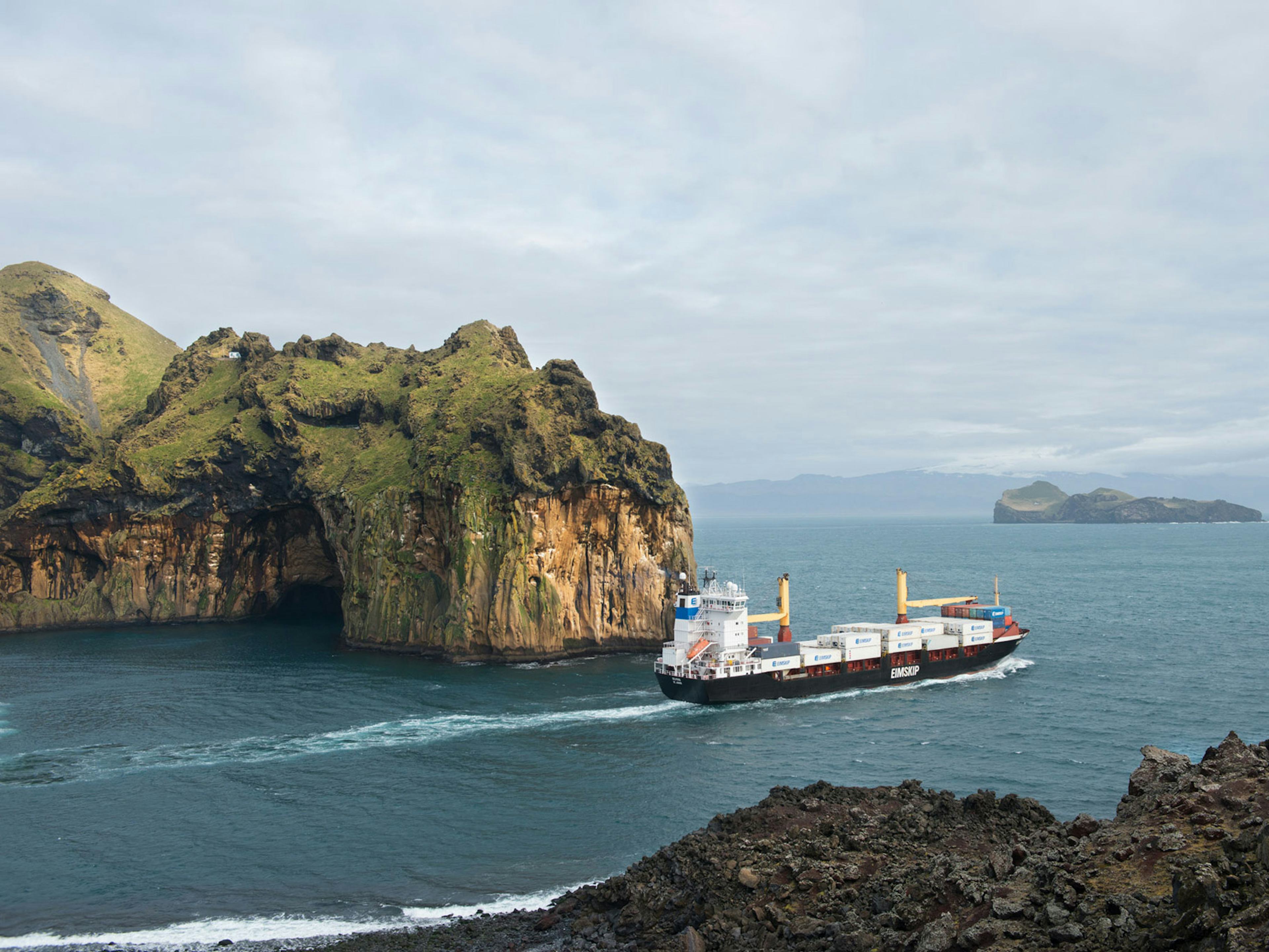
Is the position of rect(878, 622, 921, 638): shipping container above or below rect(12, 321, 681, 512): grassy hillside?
below

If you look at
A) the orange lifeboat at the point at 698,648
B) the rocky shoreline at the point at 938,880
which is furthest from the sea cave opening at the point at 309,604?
the rocky shoreline at the point at 938,880

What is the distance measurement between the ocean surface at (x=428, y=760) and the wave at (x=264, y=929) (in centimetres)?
19

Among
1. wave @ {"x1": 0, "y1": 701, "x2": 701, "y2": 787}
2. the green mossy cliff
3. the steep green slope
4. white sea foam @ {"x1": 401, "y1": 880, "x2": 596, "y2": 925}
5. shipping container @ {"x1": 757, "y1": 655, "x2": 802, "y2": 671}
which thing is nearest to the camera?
white sea foam @ {"x1": 401, "y1": 880, "x2": 596, "y2": 925}

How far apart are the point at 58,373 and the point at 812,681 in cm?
16028

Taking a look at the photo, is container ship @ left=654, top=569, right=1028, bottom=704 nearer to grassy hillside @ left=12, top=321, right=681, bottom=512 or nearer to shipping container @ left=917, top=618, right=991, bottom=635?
shipping container @ left=917, top=618, right=991, bottom=635

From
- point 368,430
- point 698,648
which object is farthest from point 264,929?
point 368,430

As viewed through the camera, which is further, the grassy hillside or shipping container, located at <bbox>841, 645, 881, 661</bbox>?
the grassy hillside

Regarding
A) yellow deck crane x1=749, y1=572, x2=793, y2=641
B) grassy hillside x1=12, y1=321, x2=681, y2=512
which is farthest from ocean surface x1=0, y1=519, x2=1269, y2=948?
grassy hillside x1=12, y1=321, x2=681, y2=512

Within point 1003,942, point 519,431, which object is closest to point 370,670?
point 519,431

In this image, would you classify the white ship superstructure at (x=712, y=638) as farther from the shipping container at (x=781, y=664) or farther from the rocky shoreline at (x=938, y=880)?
the rocky shoreline at (x=938, y=880)

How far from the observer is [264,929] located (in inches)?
1547

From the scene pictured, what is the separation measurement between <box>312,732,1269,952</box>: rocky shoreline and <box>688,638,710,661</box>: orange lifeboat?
4154 centimetres

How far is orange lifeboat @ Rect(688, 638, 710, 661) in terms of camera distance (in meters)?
→ 85.4

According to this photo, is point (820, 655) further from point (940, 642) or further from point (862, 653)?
point (940, 642)
